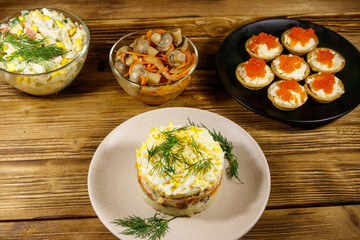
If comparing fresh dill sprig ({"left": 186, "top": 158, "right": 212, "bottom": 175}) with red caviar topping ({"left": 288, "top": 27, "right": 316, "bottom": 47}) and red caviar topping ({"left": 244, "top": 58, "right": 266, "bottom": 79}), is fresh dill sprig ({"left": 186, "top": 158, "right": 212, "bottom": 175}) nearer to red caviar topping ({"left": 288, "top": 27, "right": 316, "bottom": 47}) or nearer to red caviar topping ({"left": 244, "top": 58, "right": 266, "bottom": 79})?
red caviar topping ({"left": 244, "top": 58, "right": 266, "bottom": 79})

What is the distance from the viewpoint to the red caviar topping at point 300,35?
9.43ft

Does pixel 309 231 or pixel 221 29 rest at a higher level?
pixel 221 29

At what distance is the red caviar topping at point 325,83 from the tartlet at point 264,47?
1.41 ft

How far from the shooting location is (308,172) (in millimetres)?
→ 2330

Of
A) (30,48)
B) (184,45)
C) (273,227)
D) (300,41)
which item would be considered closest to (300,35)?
(300,41)

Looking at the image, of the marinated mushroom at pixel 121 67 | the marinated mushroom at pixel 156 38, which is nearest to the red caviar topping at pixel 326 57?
the marinated mushroom at pixel 156 38

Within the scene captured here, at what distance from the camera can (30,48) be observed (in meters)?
2.42

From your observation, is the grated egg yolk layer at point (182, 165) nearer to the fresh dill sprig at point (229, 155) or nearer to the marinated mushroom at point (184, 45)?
the fresh dill sprig at point (229, 155)

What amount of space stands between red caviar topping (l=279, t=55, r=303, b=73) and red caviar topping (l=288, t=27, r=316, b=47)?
0.19m

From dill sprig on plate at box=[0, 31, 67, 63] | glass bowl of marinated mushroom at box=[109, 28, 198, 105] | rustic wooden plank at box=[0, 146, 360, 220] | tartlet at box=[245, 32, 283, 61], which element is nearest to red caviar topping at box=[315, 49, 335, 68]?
tartlet at box=[245, 32, 283, 61]

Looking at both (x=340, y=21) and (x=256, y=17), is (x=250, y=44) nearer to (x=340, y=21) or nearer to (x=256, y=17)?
(x=256, y=17)

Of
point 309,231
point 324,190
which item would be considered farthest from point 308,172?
point 309,231

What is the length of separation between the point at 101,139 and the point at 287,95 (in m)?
1.42

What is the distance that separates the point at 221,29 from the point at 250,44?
47cm
